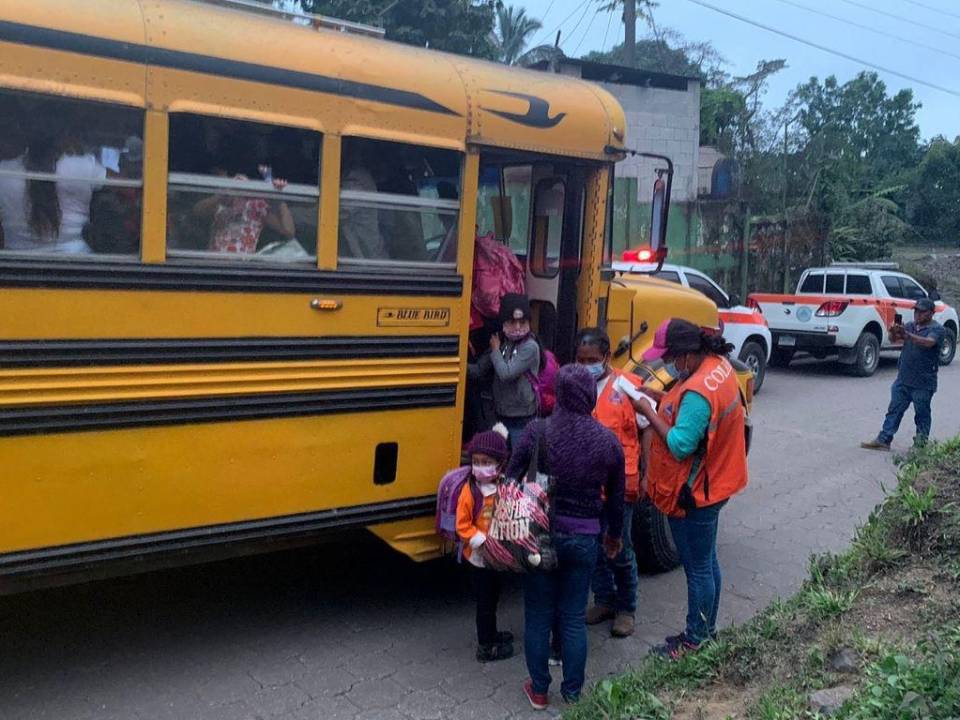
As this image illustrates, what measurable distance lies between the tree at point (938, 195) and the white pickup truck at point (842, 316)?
1628cm

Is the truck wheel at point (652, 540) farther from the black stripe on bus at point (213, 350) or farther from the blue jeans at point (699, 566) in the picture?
the black stripe on bus at point (213, 350)

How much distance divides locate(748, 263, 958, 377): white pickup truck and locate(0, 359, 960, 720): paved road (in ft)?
28.7

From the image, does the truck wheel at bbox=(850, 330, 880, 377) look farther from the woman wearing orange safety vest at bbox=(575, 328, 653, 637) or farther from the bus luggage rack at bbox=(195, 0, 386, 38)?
the bus luggage rack at bbox=(195, 0, 386, 38)

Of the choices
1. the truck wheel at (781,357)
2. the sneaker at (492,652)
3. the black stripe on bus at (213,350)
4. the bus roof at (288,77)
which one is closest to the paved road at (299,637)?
the sneaker at (492,652)

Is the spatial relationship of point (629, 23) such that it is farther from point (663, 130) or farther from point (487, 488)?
point (487, 488)

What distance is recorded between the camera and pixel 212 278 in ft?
13.1

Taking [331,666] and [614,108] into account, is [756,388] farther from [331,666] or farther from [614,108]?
[331,666]

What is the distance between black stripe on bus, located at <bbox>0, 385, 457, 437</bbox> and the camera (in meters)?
3.62

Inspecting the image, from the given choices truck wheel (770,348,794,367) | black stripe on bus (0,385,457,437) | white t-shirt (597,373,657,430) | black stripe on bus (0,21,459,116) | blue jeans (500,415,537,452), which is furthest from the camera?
truck wheel (770,348,794,367)

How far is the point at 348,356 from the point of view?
4.41 meters

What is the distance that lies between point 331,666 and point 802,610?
7.09 feet

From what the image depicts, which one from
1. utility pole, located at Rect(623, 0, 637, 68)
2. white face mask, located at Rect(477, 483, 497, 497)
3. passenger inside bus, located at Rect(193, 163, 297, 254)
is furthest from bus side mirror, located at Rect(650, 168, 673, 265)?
utility pole, located at Rect(623, 0, 637, 68)

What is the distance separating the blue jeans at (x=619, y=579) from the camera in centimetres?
495

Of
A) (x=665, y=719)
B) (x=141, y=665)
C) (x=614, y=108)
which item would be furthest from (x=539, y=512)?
(x=614, y=108)
